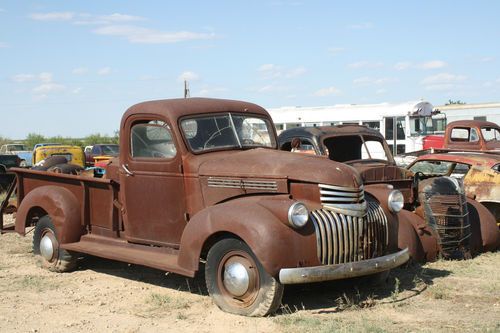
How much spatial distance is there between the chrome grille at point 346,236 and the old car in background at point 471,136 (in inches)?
401

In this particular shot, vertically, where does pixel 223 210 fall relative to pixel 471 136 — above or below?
below

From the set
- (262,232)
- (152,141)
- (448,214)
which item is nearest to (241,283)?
(262,232)

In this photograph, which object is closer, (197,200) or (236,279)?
(236,279)

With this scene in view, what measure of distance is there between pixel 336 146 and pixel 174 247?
4.41 m

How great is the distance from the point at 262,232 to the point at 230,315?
880mm

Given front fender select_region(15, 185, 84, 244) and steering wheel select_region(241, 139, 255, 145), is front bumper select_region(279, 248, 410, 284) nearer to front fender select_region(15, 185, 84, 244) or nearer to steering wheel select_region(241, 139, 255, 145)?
steering wheel select_region(241, 139, 255, 145)

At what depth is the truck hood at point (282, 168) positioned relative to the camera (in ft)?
19.6

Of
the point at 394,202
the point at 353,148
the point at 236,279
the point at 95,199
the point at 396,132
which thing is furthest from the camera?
the point at 396,132

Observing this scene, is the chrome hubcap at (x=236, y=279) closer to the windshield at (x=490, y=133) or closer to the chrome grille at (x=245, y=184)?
the chrome grille at (x=245, y=184)

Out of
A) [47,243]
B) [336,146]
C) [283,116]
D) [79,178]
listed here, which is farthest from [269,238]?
[283,116]

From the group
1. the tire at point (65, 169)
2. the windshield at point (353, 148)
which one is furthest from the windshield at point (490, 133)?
the tire at point (65, 169)

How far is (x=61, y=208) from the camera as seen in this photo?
26.1 feet

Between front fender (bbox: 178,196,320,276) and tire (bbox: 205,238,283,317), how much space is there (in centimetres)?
13

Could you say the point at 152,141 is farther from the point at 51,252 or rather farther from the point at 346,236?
the point at 346,236
